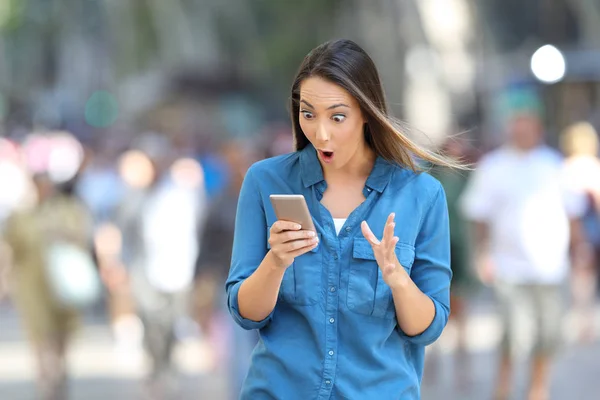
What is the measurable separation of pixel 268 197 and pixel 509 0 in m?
34.0

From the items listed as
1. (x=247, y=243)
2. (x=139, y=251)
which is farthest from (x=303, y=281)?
(x=139, y=251)

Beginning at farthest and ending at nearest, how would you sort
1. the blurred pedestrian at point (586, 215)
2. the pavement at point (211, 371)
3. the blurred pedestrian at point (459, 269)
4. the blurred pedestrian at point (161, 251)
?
1. the blurred pedestrian at point (586, 215)
2. the blurred pedestrian at point (459, 269)
3. the pavement at point (211, 371)
4. the blurred pedestrian at point (161, 251)

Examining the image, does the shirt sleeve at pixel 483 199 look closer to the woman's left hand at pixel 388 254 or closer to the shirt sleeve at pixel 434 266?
the shirt sleeve at pixel 434 266

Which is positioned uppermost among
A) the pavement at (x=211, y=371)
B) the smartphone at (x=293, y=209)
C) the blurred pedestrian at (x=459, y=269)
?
the smartphone at (x=293, y=209)

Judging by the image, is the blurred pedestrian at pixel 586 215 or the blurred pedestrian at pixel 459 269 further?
the blurred pedestrian at pixel 586 215

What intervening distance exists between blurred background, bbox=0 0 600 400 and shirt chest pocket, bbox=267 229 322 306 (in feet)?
1.88

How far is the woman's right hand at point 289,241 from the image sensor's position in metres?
3.11

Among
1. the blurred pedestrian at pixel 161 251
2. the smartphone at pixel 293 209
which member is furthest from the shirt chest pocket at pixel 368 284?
the blurred pedestrian at pixel 161 251

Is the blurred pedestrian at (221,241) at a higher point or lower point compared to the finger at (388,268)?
lower

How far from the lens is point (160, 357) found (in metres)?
9.05

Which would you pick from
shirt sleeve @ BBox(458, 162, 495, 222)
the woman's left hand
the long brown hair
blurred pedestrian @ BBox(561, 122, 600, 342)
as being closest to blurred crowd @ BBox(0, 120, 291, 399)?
shirt sleeve @ BBox(458, 162, 495, 222)

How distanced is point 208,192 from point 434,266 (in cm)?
978

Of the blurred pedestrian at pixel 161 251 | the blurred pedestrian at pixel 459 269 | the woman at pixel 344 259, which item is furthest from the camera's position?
the blurred pedestrian at pixel 459 269

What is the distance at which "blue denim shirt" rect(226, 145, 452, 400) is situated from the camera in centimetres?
327
